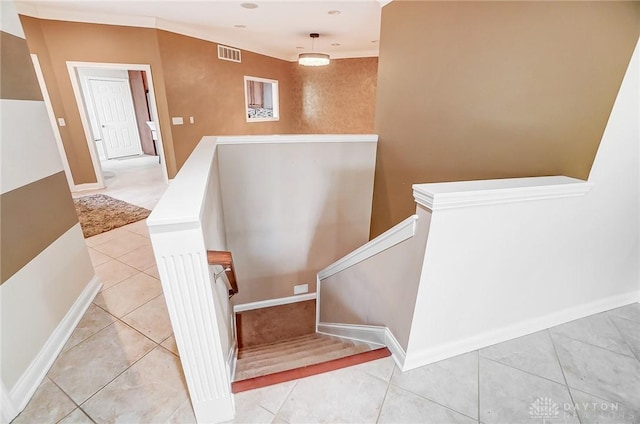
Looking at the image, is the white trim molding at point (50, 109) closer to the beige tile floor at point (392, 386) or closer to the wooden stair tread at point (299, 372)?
the beige tile floor at point (392, 386)

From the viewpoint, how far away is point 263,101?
974 centimetres

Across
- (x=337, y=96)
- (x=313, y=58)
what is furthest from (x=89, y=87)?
(x=337, y=96)

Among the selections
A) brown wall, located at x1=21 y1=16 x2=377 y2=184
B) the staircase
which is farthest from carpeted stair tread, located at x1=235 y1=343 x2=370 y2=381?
brown wall, located at x1=21 y1=16 x2=377 y2=184

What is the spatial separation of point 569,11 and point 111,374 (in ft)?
10.4

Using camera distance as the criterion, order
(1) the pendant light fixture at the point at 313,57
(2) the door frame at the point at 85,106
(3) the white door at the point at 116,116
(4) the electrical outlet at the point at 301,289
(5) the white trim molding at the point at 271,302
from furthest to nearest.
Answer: (3) the white door at the point at 116,116 < (1) the pendant light fixture at the point at 313,57 < (2) the door frame at the point at 85,106 < (4) the electrical outlet at the point at 301,289 < (5) the white trim molding at the point at 271,302

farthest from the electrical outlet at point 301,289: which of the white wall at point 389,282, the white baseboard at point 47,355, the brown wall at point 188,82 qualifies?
the brown wall at point 188,82

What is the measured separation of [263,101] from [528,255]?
31.9 ft

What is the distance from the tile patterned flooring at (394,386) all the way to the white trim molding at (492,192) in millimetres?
926

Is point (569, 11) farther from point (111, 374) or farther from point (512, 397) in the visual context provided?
point (111, 374)

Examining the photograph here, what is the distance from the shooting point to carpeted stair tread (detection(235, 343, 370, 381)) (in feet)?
5.28

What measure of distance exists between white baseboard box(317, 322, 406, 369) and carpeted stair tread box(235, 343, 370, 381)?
0.09 meters

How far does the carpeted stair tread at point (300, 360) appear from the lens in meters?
1.61

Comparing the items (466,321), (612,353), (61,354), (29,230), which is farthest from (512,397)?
(29,230)

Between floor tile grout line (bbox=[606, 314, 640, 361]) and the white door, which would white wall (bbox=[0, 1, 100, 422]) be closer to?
floor tile grout line (bbox=[606, 314, 640, 361])
